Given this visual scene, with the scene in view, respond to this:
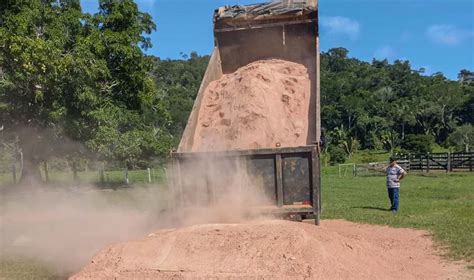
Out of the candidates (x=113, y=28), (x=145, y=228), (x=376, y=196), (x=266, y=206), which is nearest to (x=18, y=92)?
(x=113, y=28)

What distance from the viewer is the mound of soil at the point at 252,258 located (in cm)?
627

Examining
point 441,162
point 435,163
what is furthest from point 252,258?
point 435,163

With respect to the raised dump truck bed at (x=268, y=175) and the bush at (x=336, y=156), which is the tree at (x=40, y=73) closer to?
the raised dump truck bed at (x=268, y=175)

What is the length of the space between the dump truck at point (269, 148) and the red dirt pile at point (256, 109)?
191mm

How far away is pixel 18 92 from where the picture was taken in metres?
16.4

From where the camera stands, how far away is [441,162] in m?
34.9

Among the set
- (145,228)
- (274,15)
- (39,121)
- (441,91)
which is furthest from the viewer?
(441,91)

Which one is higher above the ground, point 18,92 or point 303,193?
point 18,92

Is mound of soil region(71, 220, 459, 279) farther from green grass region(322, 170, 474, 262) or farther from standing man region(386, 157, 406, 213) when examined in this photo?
standing man region(386, 157, 406, 213)

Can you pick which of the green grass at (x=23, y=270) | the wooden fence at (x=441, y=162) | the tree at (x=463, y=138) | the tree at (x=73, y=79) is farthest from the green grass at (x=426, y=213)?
the tree at (x=463, y=138)

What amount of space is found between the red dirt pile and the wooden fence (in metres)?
27.2

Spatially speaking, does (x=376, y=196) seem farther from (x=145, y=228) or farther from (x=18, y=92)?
(x=18, y=92)

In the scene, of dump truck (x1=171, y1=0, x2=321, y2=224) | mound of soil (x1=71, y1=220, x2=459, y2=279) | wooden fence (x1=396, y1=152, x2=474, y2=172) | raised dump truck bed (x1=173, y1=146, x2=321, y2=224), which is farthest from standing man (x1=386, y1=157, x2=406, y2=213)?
wooden fence (x1=396, y1=152, x2=474, y2=172)

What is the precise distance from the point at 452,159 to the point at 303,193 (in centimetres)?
3020
